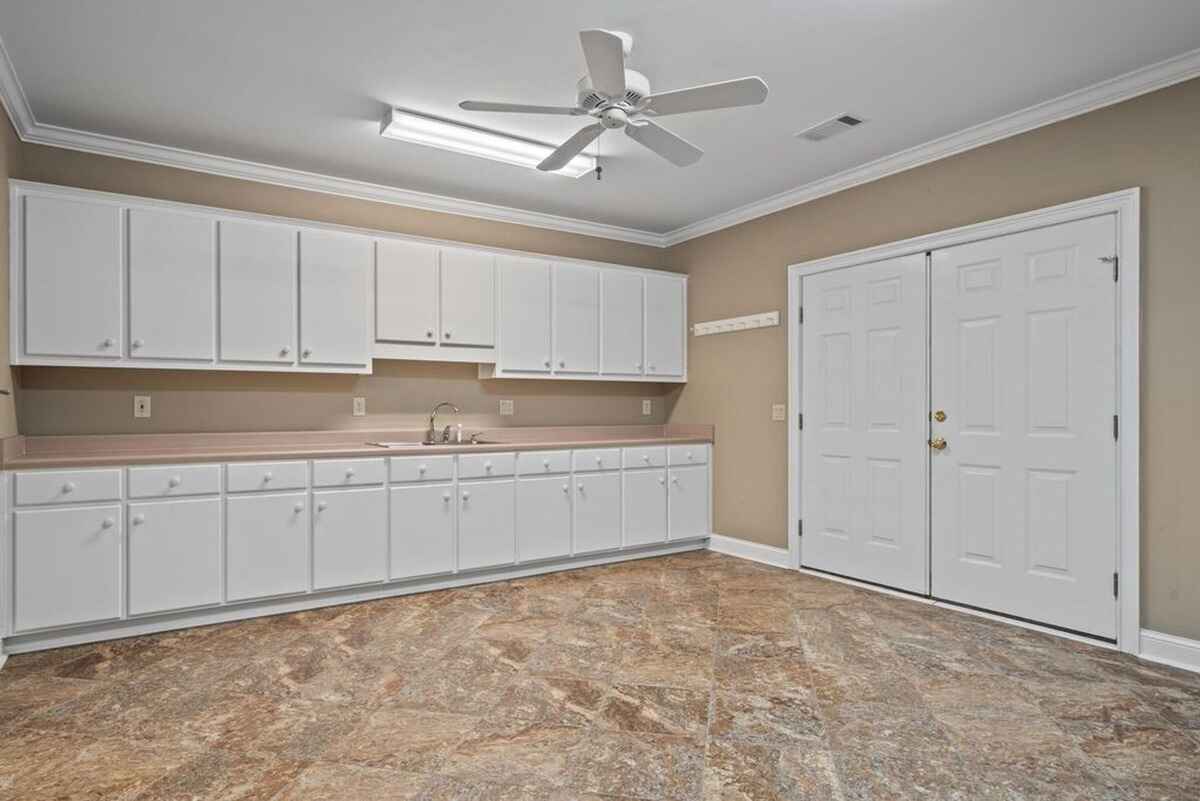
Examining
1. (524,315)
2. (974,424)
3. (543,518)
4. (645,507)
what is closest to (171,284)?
(524,315)

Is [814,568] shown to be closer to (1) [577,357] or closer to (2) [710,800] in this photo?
(1) [577,357]

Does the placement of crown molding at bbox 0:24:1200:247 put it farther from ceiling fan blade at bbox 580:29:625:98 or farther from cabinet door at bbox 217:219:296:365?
ceiling fan blade at bbox 580:29:625:98

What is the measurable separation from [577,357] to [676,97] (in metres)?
2.73

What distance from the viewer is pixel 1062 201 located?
3.40 metres

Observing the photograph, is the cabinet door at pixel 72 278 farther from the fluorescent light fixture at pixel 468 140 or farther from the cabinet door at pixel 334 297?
the fluorescent light fixture at pixel 468 140

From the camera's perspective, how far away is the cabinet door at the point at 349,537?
3.85 meters

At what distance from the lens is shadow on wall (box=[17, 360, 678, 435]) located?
12.1 ft

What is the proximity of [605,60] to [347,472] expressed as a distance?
8.76ft

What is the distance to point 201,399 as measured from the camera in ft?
13.2

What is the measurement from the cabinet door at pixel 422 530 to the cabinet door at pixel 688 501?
5.82ft

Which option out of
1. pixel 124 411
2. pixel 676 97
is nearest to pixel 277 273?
pixel 124 411

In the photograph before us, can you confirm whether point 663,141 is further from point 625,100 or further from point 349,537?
point 349,537

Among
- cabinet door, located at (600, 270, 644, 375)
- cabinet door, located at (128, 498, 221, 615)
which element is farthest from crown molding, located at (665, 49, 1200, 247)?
cabinet door, located at (128, 498, 221, 615)

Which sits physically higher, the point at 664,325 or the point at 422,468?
the point at 664,325
